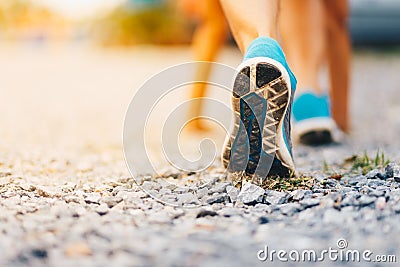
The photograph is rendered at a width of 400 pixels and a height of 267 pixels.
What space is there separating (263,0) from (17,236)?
42.3 inches

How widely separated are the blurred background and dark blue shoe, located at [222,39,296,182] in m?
1.65

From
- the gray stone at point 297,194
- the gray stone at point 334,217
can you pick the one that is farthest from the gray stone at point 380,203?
the gray stone at point 297,194

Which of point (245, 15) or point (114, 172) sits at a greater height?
point (245, 15)

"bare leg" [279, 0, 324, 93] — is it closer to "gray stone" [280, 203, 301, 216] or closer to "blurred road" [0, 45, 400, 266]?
"blurred road" [0, 45, 400, 266]

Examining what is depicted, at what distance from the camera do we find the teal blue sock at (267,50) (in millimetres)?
1743

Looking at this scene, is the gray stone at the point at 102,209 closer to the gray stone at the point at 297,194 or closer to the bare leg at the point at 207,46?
the gray stone at the point at 297,194

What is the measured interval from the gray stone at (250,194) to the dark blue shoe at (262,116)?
0.24 feet

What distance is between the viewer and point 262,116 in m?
1.75

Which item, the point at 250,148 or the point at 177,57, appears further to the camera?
the point at 177,57

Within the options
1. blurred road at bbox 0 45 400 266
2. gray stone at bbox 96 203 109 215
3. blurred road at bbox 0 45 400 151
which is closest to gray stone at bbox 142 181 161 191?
blurred road at bbox 0 45 400 266

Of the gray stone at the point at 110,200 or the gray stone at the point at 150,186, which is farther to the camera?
the gray stone at the point at 150,186

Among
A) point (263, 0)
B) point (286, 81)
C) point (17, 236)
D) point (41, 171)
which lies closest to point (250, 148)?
point (286, 81)

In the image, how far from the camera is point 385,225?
1455 millimetres

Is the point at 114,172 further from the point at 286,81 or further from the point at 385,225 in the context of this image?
the point at 385,225
